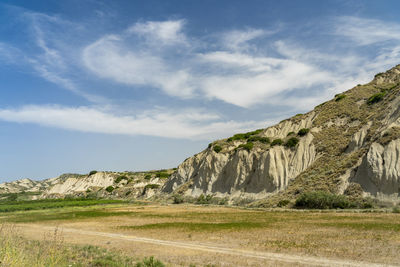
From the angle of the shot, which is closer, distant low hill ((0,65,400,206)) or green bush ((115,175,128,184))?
distant low hill ((0,65,400,206))

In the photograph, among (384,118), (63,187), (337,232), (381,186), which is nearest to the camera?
(337,232)

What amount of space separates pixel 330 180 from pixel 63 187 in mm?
122747

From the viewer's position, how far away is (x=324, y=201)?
1565 inches

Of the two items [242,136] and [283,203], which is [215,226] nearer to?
[283,203]

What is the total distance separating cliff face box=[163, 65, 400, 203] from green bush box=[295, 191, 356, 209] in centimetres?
392

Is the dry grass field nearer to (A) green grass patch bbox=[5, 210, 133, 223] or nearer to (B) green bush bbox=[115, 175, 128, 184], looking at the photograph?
(A) green grass patch bbox=[5, 210, 133, 223]

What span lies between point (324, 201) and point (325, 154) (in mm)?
18457

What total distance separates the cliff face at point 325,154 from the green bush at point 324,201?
12.9ft

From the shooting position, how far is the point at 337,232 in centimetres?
2072

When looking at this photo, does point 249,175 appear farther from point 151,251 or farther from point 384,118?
point 151,251

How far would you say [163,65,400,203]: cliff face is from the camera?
137 ft

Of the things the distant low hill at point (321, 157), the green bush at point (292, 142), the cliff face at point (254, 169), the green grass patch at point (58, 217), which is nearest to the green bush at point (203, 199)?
the distant low hill at point (321, 157)

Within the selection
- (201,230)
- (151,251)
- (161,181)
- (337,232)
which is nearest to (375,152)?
(337,232)

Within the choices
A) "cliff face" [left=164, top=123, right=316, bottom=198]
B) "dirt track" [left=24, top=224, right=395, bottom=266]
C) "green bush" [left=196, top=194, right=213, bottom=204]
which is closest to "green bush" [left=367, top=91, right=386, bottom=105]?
"cliff face" [left=164, top=123, right=316, bottom=198]
